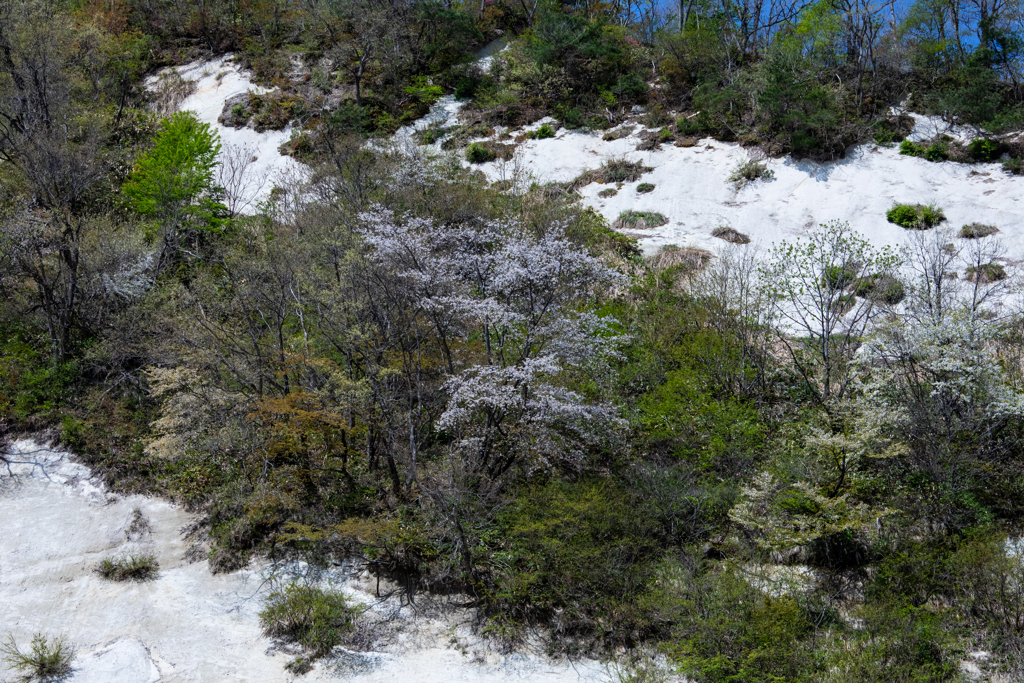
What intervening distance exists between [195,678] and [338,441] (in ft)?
17.5

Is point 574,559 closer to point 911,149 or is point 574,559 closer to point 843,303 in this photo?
→ point 843,303

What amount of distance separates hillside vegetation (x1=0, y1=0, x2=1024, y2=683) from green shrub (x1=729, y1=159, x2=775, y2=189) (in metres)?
0.13

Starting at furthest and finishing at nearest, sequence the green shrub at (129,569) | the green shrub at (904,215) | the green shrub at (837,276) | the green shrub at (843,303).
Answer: the green shrub at (904,215) < the green shrub at (843,303) < the green shrub at (837,276) < the green shrub at (129,569)

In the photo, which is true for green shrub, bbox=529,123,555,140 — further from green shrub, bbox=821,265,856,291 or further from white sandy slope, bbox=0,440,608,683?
white sandy slope, bbox=0,440,608,683

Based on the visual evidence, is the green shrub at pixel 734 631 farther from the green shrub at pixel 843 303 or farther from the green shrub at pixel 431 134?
the green shrub at pixel 431 134

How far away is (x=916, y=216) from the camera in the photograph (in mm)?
20141

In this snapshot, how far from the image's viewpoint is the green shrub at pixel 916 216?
1998 centimetres

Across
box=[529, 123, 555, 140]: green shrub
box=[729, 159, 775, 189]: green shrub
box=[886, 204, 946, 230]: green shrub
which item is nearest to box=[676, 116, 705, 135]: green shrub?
box=[729, 159, 775, 189]: green shrub

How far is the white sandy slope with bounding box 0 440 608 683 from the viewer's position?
1002cm

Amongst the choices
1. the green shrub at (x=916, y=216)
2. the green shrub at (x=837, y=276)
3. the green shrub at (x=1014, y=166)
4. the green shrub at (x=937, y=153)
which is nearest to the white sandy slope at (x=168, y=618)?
the green shrub at (x=837, y=276)

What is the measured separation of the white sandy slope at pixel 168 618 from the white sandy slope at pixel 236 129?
51.8ft

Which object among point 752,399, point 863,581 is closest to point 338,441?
point 752,399

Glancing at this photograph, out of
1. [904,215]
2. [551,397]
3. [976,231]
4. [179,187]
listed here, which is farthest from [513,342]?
[179,187]

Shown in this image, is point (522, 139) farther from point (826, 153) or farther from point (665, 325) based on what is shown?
point (665, 325)
